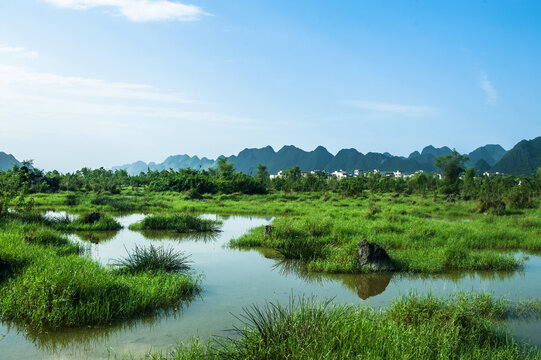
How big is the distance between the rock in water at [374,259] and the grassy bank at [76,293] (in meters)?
4.42

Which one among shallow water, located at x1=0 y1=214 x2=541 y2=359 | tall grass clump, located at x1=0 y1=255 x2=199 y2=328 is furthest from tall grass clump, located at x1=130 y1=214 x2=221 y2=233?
tall grass clump, located at x1=0 y1=255 x2=199 y2=328

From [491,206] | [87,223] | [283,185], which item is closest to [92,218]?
[87,223]

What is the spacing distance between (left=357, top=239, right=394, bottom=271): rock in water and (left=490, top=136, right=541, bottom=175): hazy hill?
15725 centimetres

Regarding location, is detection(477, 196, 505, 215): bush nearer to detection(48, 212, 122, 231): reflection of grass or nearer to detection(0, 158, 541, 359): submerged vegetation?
detection(0, 158, 541, 359): submerged vegetation

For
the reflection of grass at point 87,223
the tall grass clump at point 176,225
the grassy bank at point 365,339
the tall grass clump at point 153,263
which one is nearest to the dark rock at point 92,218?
the reflection of grass at point 87,223

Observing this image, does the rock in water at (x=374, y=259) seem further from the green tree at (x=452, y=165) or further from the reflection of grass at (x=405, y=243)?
the green tree at (x=452, y=165)

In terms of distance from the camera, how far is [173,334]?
5.89 m

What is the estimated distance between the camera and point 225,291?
325 inches

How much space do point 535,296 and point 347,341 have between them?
6.16 metres

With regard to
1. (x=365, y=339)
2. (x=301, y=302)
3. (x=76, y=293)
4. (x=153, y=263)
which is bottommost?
(x=301, y=302)

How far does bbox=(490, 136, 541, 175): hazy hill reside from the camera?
470 ft

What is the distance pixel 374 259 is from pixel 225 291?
411 centimetres

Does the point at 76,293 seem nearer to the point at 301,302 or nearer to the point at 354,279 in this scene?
the point at 301,302

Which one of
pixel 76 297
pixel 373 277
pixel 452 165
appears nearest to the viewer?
pixel 76 297
